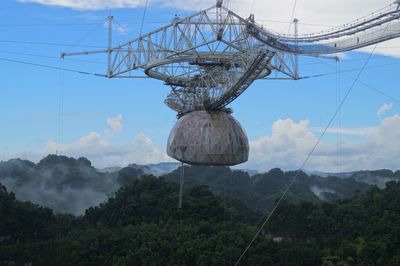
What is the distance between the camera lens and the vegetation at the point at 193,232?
3888 cm

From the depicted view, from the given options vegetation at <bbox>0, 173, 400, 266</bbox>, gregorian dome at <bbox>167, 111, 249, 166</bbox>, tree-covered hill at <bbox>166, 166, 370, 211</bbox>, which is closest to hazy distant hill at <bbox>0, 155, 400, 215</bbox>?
tree-covered hill at <bbox>166, 166, 370, 211</bbox>

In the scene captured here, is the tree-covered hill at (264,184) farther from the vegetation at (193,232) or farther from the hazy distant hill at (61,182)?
the vegetation at (193,232)

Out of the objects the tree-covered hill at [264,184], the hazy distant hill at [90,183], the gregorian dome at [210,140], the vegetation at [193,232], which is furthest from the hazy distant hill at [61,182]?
the gregorian dome at [210,140]

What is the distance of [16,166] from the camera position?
97875 mm

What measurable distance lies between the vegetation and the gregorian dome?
48.8 feet

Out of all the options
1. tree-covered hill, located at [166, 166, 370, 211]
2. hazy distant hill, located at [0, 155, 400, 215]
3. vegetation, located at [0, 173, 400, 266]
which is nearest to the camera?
vegetation, located at [0, 173, 400, 266]

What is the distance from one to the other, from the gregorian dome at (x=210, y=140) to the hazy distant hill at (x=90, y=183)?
5874 centimetres

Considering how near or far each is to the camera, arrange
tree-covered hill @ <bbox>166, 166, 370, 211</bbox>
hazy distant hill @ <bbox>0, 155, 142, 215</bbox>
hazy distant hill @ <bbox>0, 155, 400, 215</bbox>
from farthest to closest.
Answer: tree-covered hill @ <bbox>166, 166, 370, 211</bbox> < hazy distant hill @ <bbox>0, 155, 142, 215</bbox> < hazy distant hill @ <bbox>0, 155, 400, 215</bbox>

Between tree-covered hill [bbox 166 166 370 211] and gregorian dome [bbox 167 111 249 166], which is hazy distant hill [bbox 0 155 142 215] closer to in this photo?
tree-covered hill [bbox 166 166 370 211]

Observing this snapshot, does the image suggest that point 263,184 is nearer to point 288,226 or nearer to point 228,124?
point 288,226

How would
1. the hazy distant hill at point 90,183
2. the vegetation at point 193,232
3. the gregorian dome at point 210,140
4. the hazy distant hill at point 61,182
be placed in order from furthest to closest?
1. the hazy distant hill at point 61,182
2. the hazy distant hill at point 90,183
3. the vegetation at point 193,232
4. the gregorian dome at point 210,140

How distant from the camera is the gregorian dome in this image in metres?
24.2

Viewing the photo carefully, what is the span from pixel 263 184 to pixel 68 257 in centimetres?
6331

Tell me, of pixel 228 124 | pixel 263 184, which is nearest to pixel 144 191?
pixel 228 124
